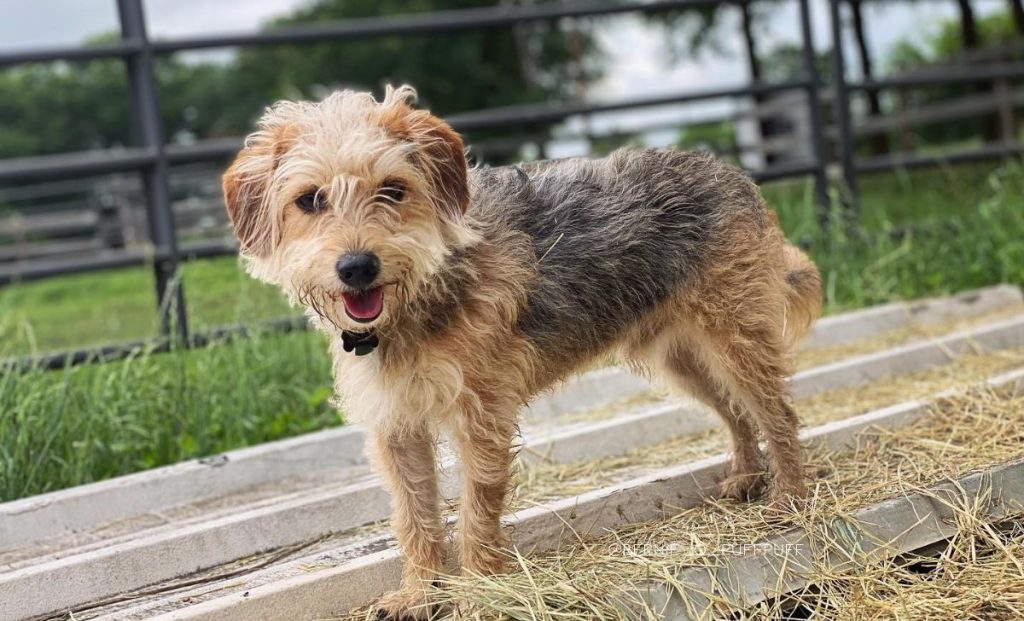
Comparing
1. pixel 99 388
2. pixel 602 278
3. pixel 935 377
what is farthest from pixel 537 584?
pixel 935 377

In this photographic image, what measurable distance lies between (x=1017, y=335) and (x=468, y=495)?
421cm

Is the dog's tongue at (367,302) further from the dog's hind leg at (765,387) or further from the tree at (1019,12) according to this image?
the tree at (1019,12)

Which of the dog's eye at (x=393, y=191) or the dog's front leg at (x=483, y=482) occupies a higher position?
the dog's eye at (x=393, y=191)

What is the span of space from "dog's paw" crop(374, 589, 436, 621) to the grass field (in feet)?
6.72

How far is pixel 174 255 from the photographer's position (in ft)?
21.8

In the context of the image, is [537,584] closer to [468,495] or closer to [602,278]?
[468,495]

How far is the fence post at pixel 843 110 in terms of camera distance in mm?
8797

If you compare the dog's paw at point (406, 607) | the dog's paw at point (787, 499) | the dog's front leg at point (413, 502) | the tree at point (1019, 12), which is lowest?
the dog's paw at point (787, 499)

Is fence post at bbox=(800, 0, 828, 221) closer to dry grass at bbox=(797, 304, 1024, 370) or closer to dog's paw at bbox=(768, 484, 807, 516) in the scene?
dry grass at bbox=(797, 304, 1024, 370)

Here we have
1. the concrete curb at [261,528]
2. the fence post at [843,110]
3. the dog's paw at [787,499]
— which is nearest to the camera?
the concrete curb at [261,528]

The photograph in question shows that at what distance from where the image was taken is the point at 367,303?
A: 10.5ft

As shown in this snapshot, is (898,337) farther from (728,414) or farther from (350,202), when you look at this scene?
(350,202)

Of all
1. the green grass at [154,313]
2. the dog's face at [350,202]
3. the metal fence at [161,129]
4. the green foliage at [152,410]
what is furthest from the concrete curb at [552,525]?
the green grass at [154,313]

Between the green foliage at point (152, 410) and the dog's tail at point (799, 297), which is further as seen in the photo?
→ the green foliage at point (152, 410)
